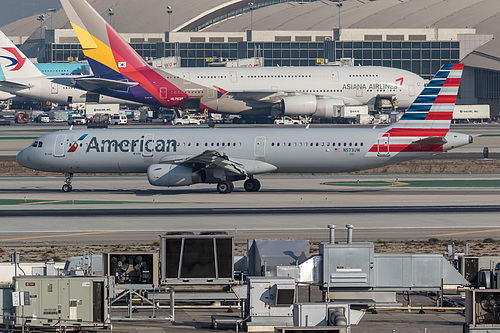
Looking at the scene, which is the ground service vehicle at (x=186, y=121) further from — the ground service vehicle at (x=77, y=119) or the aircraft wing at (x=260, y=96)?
the ground service vehicle at (x=77, y=119)

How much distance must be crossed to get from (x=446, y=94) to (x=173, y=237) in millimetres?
35175

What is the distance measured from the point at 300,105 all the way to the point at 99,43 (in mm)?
29704

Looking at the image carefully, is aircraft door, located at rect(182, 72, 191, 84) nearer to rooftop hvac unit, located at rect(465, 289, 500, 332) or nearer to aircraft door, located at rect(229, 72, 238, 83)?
aircraft door, located at rect(229, 72, 238, 83)

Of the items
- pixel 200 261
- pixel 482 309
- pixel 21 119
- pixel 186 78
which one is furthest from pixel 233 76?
pixel 482 309

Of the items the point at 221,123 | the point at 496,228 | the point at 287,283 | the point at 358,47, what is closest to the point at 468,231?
the point at 496,228

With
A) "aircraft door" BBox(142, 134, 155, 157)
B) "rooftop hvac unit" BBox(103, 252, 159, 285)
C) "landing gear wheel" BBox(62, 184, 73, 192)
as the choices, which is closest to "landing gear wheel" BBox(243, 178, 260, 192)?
"aircraft door" BBox(142, 134, 155, 157)

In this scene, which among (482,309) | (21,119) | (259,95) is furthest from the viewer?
(21,119)

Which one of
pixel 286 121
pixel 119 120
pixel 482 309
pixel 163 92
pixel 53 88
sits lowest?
pixel 482 309

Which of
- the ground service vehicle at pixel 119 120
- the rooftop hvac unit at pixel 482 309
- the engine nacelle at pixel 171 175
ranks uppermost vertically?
the ground service vehicle at pixel 119 120

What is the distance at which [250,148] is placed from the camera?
6031 centimetres

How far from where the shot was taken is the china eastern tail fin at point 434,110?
194 feet

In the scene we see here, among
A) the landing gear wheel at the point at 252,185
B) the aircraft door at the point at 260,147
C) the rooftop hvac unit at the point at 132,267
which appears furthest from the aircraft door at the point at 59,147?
the rooftop hvac unit at the point at 132,267

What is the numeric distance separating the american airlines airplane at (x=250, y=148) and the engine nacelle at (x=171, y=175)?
7 cm

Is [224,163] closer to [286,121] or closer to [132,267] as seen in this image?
[132,267]
